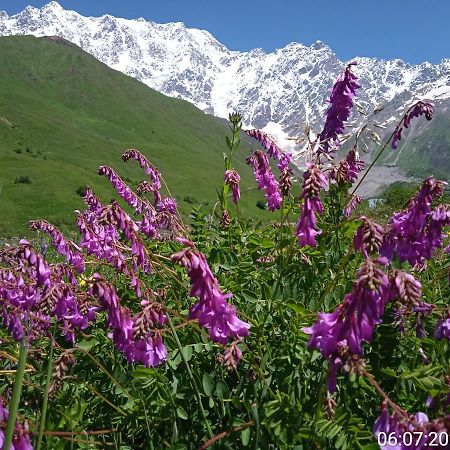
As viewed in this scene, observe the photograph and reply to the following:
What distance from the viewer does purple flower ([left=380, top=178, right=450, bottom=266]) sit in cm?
281

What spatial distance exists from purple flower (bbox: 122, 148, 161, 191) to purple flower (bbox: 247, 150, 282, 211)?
145 cm

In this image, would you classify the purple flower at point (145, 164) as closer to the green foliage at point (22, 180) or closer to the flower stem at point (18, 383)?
the flower stem at point (18, 383)

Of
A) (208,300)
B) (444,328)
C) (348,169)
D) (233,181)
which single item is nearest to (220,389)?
(208,300)

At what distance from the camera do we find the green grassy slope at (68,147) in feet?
217

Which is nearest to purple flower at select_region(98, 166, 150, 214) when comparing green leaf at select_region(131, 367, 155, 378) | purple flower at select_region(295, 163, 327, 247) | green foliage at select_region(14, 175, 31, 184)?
green leaf at select_region(131, 367, 155, 378)

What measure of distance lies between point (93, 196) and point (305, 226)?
364cm

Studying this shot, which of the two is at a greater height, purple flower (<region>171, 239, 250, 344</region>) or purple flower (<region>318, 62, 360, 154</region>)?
purple flower (<region>318, 62, 360, 154</region>)

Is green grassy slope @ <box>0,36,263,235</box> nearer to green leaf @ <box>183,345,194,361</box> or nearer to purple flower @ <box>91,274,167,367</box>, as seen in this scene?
green leaf @ <box>183,345,194,361</box>

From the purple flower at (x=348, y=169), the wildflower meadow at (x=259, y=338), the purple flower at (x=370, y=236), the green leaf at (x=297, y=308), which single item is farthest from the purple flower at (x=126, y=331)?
the purple flower at (x=348, y=169)

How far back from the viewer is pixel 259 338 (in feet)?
10.4

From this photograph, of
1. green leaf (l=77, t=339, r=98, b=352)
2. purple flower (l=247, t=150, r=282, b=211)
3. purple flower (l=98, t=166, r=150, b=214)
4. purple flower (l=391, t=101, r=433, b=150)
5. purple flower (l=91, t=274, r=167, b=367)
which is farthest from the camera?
purple flower (l=98, t=166, r=150, b=214)

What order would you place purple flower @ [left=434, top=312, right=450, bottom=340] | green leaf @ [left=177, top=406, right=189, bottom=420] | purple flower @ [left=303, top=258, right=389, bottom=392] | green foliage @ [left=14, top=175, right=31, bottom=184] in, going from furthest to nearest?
green foliage @ [left=14, top=175, right=31, bottom=184]
green leaf @ [left=177, top=406, right=189, bottom=420]
purple flower @ [left=434, top=312, right=450, bottom=340]
purple flower @ [left=303, top=258, right=389, bottom=392]

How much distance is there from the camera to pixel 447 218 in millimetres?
2793

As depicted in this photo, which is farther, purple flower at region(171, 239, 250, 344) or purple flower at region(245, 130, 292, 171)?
purple flower at region(245, 130, 292, 171)
